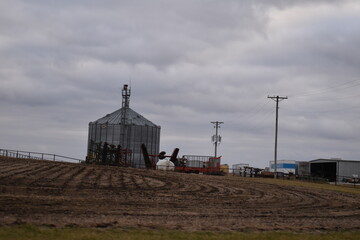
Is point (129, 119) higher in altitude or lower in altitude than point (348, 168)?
higher

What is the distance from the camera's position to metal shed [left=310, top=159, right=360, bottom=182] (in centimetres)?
7888

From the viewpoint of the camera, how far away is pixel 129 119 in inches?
3329

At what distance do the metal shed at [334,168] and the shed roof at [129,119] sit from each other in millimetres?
33535

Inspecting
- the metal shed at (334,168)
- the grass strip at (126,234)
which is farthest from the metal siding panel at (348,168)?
the grass strip at (126,234)

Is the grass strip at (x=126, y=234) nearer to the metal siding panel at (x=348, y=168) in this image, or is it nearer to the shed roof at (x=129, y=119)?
the metal siding panel at (x=348, y=168)

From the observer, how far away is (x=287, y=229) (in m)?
15.3

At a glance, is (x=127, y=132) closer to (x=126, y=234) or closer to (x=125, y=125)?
(x=125, y=125)

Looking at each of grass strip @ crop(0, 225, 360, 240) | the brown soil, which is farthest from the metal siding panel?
grass strip @ crop(0, 225, 360, 240)

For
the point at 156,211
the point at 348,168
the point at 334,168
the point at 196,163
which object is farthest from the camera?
the point at 334,168

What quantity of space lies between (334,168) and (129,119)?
40.4m

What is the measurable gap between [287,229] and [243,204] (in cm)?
746

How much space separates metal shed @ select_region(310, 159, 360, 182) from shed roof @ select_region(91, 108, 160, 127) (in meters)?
33.5

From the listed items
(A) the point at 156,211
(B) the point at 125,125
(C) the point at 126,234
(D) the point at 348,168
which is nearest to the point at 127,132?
(B) the point at 125,125

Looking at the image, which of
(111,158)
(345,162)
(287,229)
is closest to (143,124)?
(111,158)
